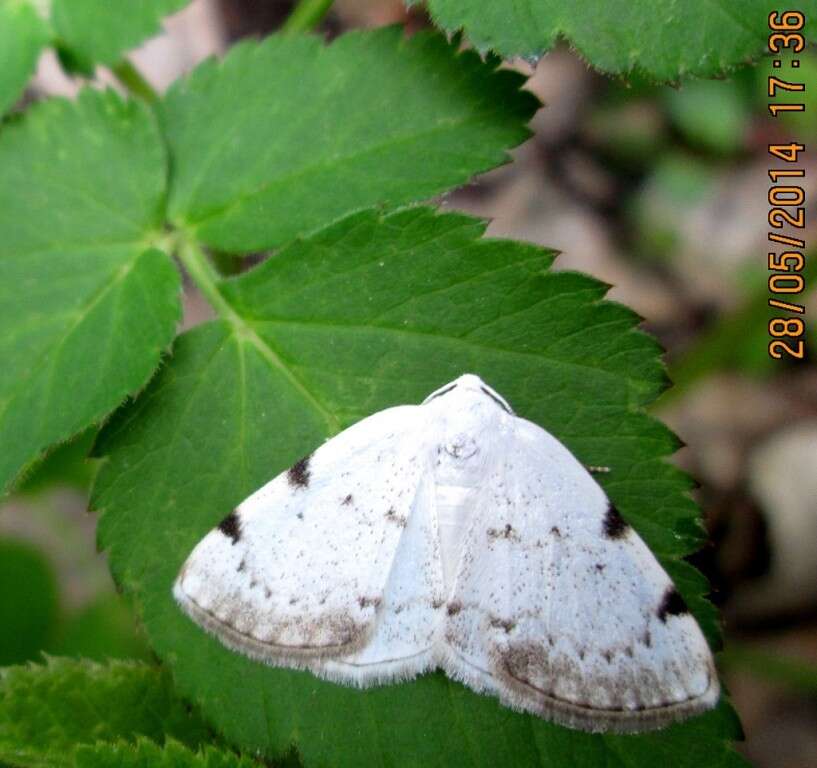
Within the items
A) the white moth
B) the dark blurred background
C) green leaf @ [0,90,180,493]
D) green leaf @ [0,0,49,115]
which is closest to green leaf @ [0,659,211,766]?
the white moth

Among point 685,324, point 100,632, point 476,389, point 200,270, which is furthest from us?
point 685,324

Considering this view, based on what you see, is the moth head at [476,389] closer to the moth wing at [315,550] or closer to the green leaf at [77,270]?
the moth wing at [315,550]

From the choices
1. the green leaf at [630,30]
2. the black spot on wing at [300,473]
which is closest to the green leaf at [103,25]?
the green leaf at [630,30]

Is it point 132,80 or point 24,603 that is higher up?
point 132,80

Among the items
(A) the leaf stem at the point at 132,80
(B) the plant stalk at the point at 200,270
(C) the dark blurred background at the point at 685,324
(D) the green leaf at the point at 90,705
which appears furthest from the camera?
(C) the dark blurred background at the point at 685,324

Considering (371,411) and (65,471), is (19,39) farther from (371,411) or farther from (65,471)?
(65,471)

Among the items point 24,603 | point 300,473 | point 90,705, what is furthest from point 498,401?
point 24,603

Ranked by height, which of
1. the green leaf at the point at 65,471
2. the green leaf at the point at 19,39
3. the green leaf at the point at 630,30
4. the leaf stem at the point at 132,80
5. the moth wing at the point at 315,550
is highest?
the green leaf at the point at 19,39
